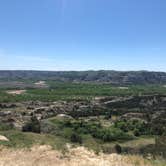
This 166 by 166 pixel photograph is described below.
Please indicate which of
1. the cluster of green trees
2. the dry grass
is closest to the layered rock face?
the cluster of green trees

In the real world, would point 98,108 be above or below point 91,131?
below

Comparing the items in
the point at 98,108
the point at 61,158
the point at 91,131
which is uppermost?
the point at 61,158

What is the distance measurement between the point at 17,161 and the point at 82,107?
7672 cm

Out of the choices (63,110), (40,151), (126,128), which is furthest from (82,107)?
(40,151)

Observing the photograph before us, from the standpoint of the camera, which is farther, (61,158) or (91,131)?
(91,131)

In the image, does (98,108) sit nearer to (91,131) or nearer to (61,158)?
(91,131)

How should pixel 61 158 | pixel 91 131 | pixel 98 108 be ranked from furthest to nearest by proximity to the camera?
pixel 98 108
pixel 91 131
pixel 61 158

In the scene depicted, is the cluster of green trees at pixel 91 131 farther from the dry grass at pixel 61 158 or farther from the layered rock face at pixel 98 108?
the dry grass at pixel 61 158

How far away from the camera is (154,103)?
9944 cm

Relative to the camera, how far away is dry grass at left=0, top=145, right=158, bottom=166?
446 inches

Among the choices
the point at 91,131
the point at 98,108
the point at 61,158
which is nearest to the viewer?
the point at 61,158

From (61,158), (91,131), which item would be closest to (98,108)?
(91,131)

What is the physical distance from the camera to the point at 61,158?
480 inches

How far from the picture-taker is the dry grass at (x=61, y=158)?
37.2ft
